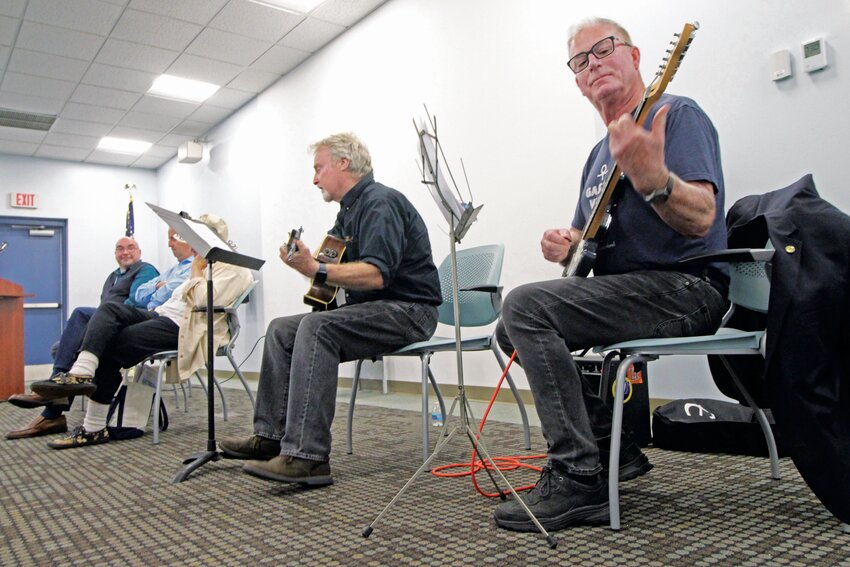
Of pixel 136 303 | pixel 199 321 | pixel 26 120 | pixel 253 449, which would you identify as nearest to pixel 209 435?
pixel 253 449

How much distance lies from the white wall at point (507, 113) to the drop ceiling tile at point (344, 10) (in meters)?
0.07


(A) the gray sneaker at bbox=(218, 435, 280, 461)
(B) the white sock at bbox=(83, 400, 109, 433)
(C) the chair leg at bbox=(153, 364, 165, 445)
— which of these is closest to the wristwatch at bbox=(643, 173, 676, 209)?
(A) the gray sneaker at bbox=(218, 435, 280, 461)

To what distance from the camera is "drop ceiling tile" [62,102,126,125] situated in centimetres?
597

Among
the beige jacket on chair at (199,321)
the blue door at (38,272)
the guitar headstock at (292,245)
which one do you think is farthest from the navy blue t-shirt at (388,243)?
the blue door at (38,272)

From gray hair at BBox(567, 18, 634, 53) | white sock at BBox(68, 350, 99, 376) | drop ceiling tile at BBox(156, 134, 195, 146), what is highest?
drop ceiling tile at BBox(156, 134, 195, 146)

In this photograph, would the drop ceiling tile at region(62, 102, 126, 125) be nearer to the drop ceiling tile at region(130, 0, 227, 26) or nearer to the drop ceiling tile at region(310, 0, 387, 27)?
the drop ceiling tile at region(130, 0, 227, 26)

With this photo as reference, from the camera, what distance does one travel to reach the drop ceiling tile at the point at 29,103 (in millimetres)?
5637

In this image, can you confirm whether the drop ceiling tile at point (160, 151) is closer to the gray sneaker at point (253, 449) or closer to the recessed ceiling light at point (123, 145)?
the recessed ceiling light at point (123, 145)

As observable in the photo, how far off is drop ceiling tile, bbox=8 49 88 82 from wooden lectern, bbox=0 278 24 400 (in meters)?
1.80

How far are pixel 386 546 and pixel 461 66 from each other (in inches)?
120

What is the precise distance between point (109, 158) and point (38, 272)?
1.64 meters

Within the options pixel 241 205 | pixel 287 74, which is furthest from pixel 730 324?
pixel 241 205

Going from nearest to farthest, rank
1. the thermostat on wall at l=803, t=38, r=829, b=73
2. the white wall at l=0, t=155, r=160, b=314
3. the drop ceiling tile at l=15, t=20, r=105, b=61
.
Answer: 1. the thermostat on wall at l=803, t=38, r=829, b=73
2. the drop ceiling tile at l=15, t=20, r=105, b=61
3. the white wall at l=0, t=155, r=160, b=314

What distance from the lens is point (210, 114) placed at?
629cm
